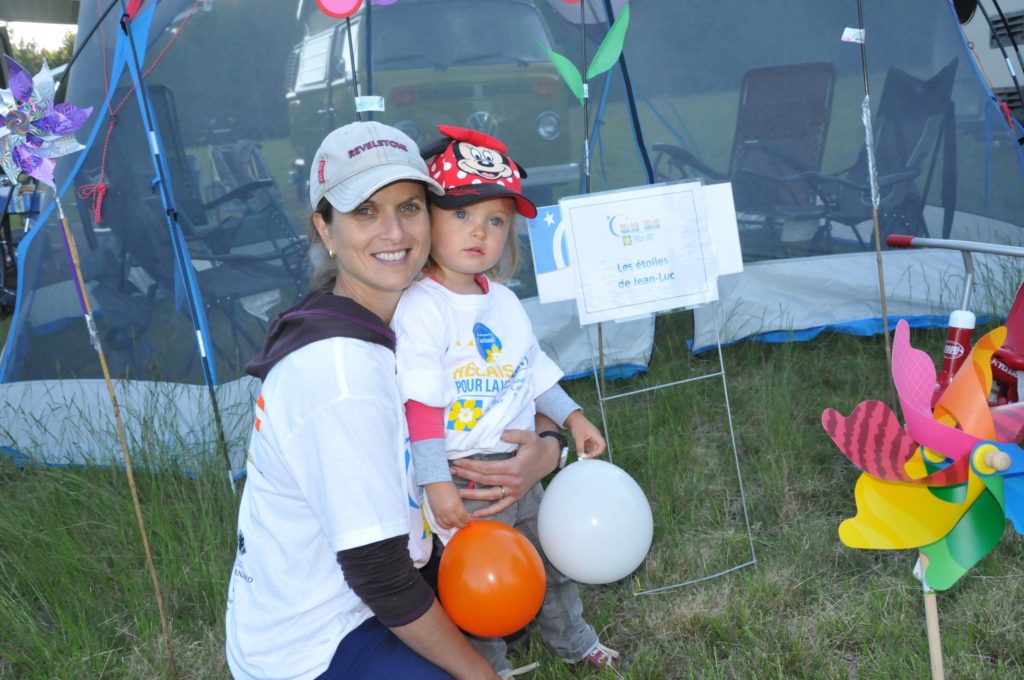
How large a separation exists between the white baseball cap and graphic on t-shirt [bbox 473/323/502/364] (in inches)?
14.6

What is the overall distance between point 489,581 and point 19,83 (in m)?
1.32

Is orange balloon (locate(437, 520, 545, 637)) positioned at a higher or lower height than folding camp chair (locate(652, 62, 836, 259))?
lower

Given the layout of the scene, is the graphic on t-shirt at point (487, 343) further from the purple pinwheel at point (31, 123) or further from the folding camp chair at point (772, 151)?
the folding camp chair at point (772, 151)

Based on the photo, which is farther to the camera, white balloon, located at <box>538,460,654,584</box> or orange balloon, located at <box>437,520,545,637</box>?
white balloon, located at <box>538,460,654,584</box>

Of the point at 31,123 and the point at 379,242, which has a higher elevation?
the point at 31,123

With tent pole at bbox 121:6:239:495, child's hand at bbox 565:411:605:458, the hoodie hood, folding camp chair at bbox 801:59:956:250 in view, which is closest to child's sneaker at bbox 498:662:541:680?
child's hand at bbox 565:411:605:458

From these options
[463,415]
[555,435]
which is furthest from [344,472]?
[555,435]

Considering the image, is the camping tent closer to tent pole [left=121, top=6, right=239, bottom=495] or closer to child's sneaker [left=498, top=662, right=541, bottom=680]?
tent pole [left=121, top=6, right=239, bottom=495]

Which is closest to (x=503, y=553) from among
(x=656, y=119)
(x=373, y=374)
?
(x=373, y=374)

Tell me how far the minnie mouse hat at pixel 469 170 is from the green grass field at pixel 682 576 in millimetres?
1075

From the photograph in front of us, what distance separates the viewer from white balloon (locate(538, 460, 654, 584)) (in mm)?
1769

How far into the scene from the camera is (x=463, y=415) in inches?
69.9

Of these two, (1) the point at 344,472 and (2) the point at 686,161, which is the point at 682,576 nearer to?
(1) the point at 344,472

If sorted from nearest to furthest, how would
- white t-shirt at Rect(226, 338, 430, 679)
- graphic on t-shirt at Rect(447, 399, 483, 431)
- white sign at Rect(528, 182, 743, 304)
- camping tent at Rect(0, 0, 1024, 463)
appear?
white t-shirt at Rect(226, 338, 430, 679)
graphic on t-shirt at Rect(447, 399, 483, 431)
white sign at Rect(528, 182, 743, 304)
camping tent at Rect(0, 0, 1024, 463)
